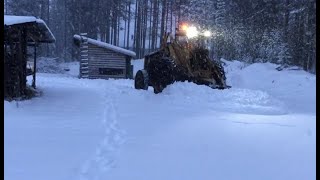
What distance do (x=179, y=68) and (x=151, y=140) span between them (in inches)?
377

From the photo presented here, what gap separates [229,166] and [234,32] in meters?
34.4

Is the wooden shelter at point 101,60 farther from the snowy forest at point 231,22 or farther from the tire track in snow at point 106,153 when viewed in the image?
the tire track in snow at point 106,153

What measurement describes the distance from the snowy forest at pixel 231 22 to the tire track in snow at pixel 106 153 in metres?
22.1

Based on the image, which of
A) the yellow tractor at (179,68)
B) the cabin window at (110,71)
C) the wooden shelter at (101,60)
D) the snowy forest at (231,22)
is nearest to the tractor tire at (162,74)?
the yellow tractor at (179,68)

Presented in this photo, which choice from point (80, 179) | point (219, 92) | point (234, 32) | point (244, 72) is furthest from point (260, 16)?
point (80, 179)

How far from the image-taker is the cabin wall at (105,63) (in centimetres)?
3306

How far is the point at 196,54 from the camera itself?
17875mm

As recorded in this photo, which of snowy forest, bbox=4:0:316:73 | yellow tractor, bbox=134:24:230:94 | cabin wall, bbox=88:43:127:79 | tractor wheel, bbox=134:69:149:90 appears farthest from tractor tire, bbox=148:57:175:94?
cabin wall, bbox=88:43:127:79

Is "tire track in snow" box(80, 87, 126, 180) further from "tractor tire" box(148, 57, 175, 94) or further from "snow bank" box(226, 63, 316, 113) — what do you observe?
"snow bank" box(226, 63, 316, 113)

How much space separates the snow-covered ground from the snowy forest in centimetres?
1704

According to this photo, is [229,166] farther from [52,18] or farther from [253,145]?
[52,18]

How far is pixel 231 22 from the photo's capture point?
136ft

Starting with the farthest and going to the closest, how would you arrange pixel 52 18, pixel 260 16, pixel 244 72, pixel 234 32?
pixel 52 18, pixel 234 32, pixel 260 16, pixel 244 72

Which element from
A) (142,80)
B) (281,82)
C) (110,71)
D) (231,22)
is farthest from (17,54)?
(231,22)
